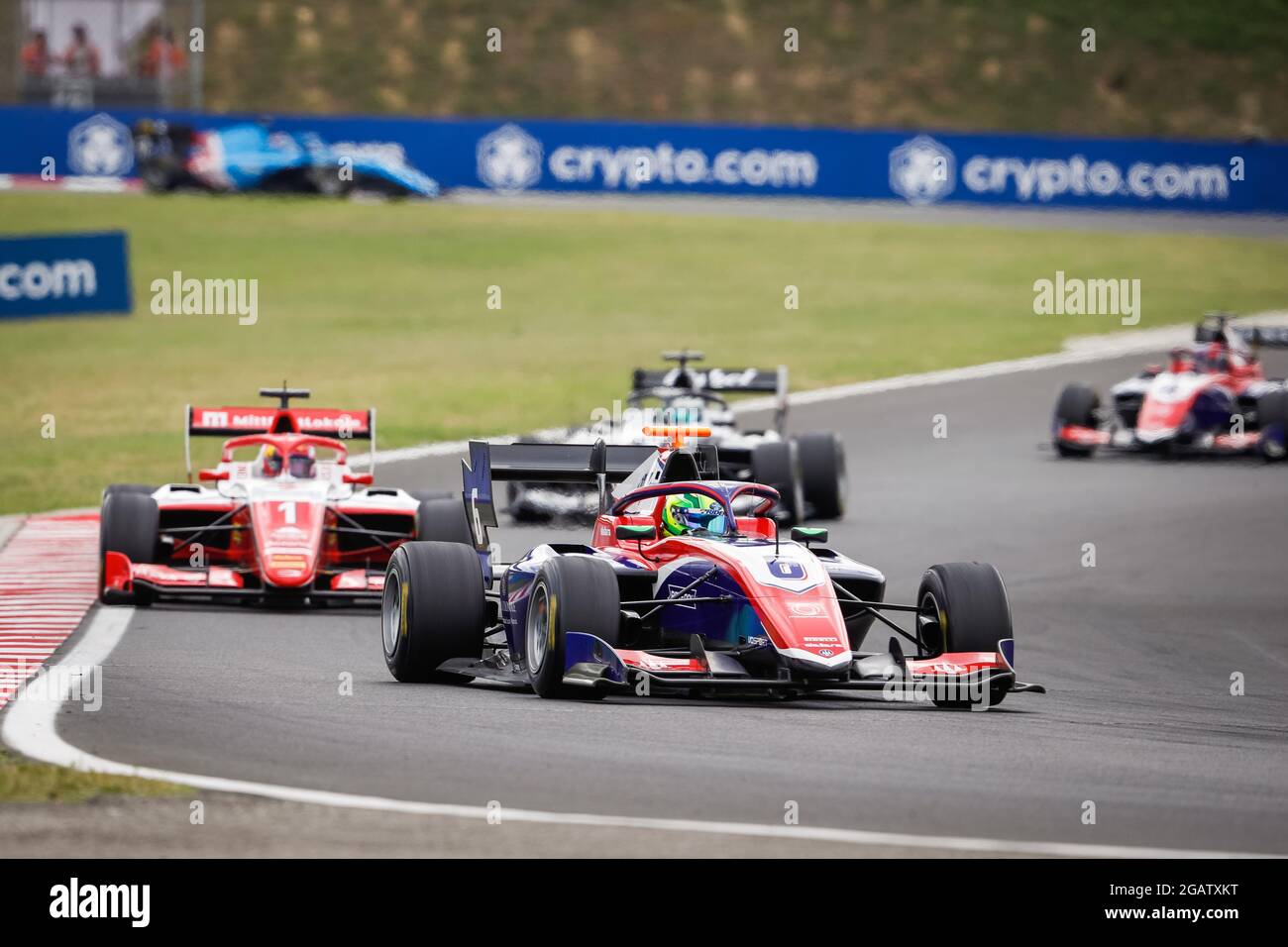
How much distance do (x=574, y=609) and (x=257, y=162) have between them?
1838 inches

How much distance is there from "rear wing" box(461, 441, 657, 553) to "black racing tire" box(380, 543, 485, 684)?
109 cm

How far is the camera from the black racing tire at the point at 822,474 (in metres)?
22.1

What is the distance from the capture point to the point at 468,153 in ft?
188

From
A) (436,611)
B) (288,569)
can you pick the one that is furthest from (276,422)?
(436,611)

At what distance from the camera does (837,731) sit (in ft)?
36.5

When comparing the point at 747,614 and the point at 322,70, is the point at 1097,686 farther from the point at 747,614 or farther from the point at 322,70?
the point at 322,70

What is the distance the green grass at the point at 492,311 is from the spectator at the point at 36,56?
17.7 ft

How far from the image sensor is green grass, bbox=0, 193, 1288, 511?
31875 millimetres

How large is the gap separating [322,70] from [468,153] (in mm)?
14363

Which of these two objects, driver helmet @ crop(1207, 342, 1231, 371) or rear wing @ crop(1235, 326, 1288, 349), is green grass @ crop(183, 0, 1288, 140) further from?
rear wing @ crop(1235, 326, 1288, 349)

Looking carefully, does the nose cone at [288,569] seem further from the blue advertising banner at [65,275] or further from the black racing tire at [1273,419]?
the blue advertising banner at [65,275]

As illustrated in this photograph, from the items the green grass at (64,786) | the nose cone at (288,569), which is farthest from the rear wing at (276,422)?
the green grass at (64,786)
